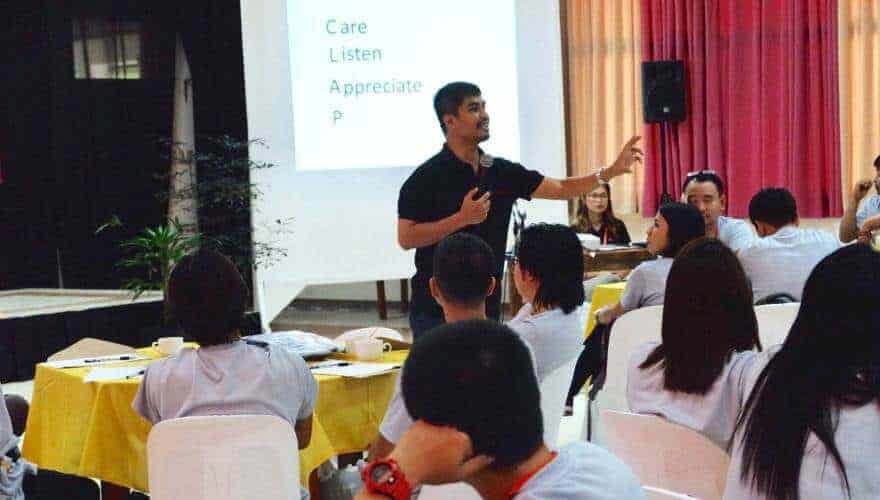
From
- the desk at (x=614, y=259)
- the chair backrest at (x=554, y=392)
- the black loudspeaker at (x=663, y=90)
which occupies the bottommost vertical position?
the desk at (x=614, y=259)

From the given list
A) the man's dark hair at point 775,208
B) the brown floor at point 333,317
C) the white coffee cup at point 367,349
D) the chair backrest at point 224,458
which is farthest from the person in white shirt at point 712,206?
the brown floor at point 333,317

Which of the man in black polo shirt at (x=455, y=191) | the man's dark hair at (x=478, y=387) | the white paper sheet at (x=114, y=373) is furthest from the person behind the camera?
the man in black polo shirt at (x=455, y=191)

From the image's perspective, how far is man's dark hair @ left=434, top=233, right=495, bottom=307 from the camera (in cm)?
294

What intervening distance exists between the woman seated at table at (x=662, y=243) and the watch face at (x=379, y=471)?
2946 mm

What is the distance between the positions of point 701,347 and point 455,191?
70.0 inches

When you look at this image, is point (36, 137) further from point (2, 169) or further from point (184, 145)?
point (184, 145)

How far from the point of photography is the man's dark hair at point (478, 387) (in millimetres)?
1338

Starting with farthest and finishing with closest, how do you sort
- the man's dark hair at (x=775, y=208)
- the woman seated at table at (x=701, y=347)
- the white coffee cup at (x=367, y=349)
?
the man's dark hair at (x=775, y=208) < the white coffee cup at (x=367, y=349) < the woman seated at table at (x=701, y=347)

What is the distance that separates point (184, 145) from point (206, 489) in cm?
600

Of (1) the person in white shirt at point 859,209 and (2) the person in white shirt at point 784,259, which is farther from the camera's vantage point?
(1) the person in white shirt at point 859,209

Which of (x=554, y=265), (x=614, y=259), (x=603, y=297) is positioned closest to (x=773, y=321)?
(x=554, y=265)

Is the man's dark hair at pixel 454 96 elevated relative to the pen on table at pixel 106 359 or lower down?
elevated

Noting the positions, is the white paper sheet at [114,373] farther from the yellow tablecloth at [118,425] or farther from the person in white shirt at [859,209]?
the person in white shirt at [859,209]

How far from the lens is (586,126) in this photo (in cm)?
906
